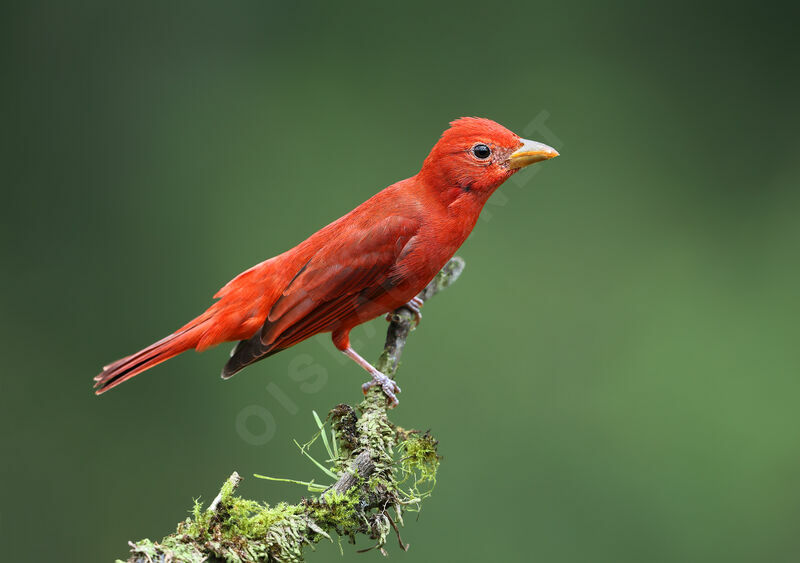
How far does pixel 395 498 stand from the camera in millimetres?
2201

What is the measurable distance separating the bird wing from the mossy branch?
0.30 m

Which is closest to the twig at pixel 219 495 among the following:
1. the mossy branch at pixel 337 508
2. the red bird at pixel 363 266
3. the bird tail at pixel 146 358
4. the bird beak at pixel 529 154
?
the mossy branch at pixel 337 508

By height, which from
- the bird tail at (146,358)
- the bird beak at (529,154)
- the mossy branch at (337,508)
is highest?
the bird tail at (146,358)

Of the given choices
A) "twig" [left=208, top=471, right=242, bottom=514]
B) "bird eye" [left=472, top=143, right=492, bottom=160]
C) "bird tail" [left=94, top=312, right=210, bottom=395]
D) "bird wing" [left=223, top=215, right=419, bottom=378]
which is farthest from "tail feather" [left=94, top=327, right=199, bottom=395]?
"bird eye" [left=472, top=143, right=492, bottom=160]

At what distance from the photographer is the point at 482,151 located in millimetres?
2717

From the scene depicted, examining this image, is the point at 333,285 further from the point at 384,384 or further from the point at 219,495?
the point at 219,495

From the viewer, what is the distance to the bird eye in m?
2.71

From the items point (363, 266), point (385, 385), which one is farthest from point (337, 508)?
point (363, 266)

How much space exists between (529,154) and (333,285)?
834mm

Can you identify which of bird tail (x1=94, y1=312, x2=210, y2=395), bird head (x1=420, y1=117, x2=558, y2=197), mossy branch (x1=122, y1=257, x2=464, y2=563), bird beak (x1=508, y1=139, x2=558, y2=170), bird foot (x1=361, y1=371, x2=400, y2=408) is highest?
bird tail (x1=94, y1=312, x2=210, y2=395)

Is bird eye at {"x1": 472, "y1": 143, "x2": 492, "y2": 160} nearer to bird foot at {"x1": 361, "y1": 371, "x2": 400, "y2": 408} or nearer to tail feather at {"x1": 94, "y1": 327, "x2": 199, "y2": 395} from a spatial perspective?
bird foot at {"x1": 361, "y1": 371, "x2": 400, "y2": 408}

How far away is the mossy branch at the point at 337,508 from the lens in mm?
1763

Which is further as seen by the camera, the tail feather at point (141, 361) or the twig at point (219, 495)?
the tail feather at point (141, 361)

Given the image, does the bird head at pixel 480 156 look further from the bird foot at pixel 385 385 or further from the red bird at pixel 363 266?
the bird foot at pixel 385 385
